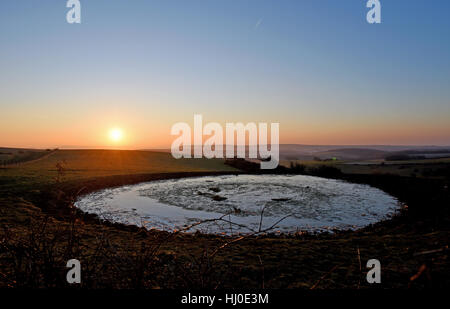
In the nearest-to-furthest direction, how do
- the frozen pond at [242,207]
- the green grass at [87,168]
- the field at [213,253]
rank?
1. the field at [213,253]
2. the frozen pond at [242,207]
3. the green grass at [87,168]

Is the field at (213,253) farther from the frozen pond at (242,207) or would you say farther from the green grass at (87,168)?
the green grass at (87,168)

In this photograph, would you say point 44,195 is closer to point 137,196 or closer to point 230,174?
point 137,196

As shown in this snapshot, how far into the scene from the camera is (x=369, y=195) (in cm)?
1545

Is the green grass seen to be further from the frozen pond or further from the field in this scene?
the field

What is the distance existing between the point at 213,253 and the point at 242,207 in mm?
10949

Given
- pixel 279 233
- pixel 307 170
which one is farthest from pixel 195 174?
pixel 279 233

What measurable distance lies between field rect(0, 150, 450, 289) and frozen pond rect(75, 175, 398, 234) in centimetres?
102

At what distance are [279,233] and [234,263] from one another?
3.35 meters

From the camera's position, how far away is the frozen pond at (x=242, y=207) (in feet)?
31.2

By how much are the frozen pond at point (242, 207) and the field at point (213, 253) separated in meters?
1.02

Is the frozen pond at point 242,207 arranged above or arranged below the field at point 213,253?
below

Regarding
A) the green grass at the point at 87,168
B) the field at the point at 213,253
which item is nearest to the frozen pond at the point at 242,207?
the field at the point at 213,253

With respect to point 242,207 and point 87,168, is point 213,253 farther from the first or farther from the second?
point 87,168

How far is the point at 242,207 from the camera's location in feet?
40.8
